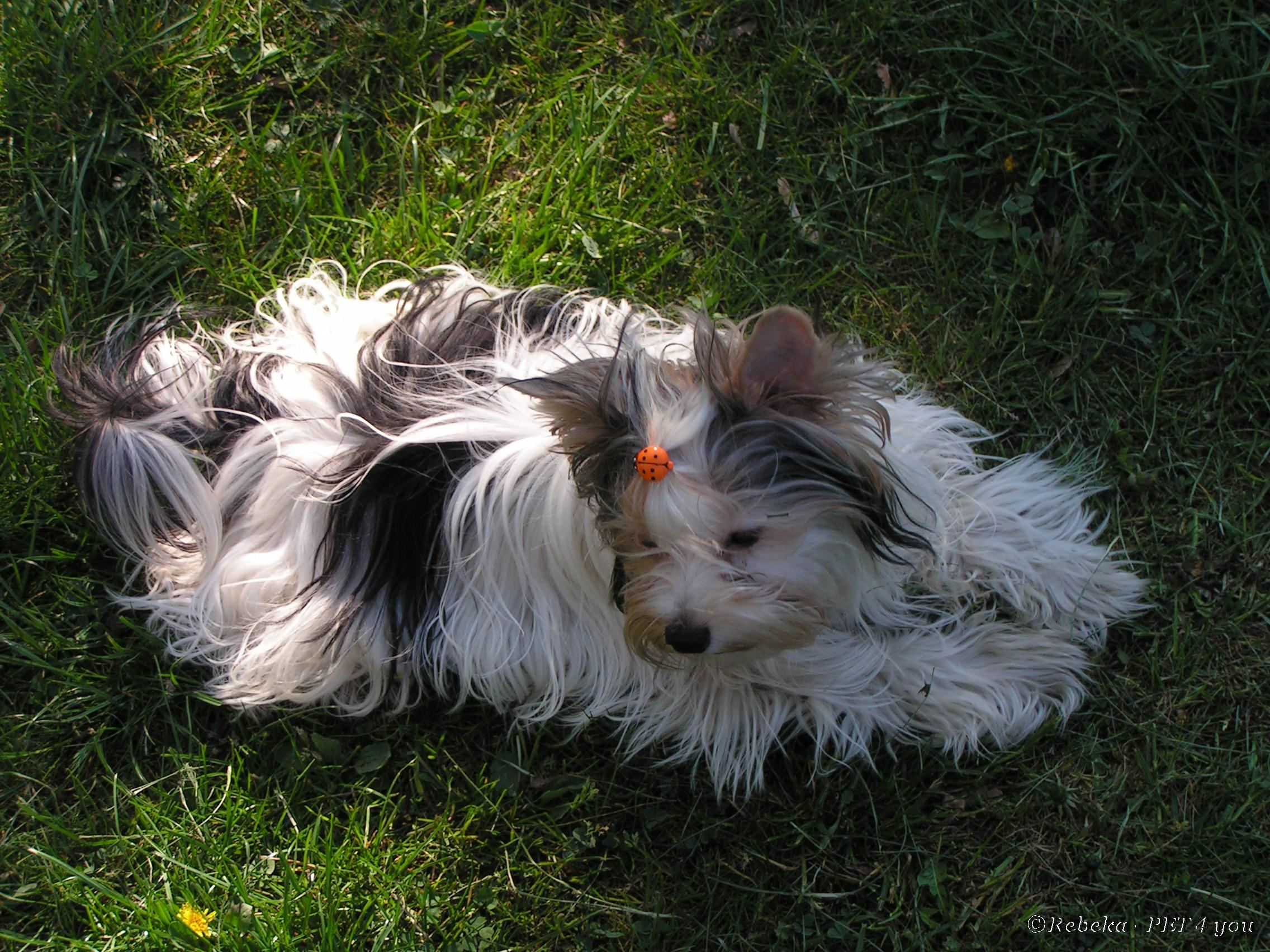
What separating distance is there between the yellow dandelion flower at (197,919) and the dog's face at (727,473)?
61.2 inches

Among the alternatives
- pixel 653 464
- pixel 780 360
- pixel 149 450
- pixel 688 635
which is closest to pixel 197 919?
pixel 149 450

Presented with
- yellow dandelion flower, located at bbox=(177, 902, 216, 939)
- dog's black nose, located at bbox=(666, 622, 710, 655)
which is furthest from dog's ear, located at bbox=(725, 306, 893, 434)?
yellow dandelion flower, located at bbox=(177, 902, 216, 939)

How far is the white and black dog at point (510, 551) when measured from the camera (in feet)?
8.98

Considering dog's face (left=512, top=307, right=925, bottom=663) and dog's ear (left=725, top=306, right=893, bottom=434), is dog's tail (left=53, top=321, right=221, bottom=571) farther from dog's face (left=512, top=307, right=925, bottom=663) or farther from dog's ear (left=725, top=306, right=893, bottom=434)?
dog's ear (left=725, top=306, right=893, bottom=434)

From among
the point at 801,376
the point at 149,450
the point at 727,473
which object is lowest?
the point at 149,450

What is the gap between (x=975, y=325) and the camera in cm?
351

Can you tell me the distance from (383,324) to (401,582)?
0.77m

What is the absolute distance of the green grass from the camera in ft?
10.1

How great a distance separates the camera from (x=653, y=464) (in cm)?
229

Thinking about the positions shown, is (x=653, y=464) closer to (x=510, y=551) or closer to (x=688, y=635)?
(x=688, y=635)

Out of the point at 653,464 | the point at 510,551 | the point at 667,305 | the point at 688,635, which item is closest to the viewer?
the point at 653,464

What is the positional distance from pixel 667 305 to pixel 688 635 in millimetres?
1520

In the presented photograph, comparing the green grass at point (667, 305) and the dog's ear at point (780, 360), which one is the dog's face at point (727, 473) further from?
the green grass at point (667, 305)

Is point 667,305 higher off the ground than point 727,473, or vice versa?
point 727,473
